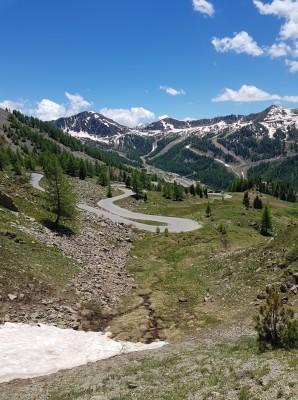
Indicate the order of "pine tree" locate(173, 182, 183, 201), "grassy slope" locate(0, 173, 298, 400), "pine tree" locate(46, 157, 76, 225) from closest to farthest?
1. "grassy slope" locate(0, 173, 298, 400)
2. "pine tree" locate(46, 157, 76, 225)
3. "pine tree" locate(173, 182, 183, 201)

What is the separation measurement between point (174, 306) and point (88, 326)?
1015cm

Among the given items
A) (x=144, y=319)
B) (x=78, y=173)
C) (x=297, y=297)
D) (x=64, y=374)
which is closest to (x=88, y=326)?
(x=144, y=319)

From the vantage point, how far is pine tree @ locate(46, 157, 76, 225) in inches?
2410

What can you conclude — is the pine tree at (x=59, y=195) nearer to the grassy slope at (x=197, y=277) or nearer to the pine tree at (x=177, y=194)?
the grassy slope at (x=197, y=277)

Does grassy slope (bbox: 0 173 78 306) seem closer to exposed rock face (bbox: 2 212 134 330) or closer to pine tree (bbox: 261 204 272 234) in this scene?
exposed rock face (bbox: 2 212 134 330)

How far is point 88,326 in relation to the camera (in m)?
32.1

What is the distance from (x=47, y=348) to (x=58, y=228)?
34.7 metres

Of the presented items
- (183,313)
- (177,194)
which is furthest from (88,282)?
(177,194)

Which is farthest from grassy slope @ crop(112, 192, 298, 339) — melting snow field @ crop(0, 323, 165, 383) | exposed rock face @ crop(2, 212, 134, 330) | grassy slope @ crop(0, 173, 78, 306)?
grassy slope @ crop(0, 173, 78, 306)

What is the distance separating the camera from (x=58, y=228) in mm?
59688

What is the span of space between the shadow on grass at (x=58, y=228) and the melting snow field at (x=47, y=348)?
28940mm

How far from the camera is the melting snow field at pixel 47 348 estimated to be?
23562 mm

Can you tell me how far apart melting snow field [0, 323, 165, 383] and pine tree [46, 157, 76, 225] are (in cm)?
3349

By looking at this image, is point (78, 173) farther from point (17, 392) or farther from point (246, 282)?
point (17, 392)
